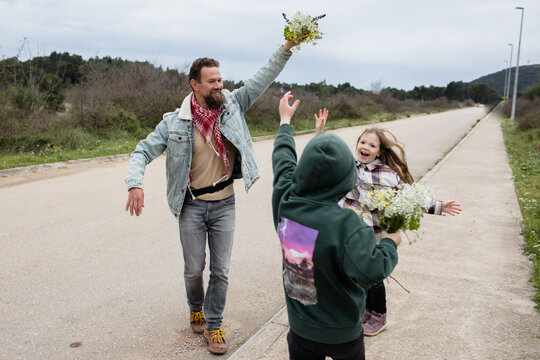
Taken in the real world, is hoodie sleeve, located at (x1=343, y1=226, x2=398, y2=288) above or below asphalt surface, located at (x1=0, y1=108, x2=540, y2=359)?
above

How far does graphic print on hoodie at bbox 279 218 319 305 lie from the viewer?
2018mm

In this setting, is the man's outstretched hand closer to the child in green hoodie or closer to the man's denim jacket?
the man's denim jacket

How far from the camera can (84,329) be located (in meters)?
3.97

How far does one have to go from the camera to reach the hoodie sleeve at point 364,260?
1.91m

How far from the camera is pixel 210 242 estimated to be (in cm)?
363

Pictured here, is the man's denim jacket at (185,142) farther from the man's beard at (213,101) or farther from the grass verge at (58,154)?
the grass verge at (58,154)

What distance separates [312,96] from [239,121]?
A: 3281 centimetres

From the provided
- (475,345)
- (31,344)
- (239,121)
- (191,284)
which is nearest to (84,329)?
(31,344)

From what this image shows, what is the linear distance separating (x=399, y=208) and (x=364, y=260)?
0.54 meters

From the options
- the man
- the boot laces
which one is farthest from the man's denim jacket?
the boot laces

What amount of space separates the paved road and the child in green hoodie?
1752 mm

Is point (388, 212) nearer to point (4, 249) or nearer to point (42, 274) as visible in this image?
point (42, 274)

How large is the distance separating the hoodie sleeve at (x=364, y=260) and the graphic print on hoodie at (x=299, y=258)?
0.52ft

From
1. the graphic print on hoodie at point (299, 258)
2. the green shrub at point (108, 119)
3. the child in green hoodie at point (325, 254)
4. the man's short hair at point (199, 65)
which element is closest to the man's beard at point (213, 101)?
the man's short hair at point (199, 65)
